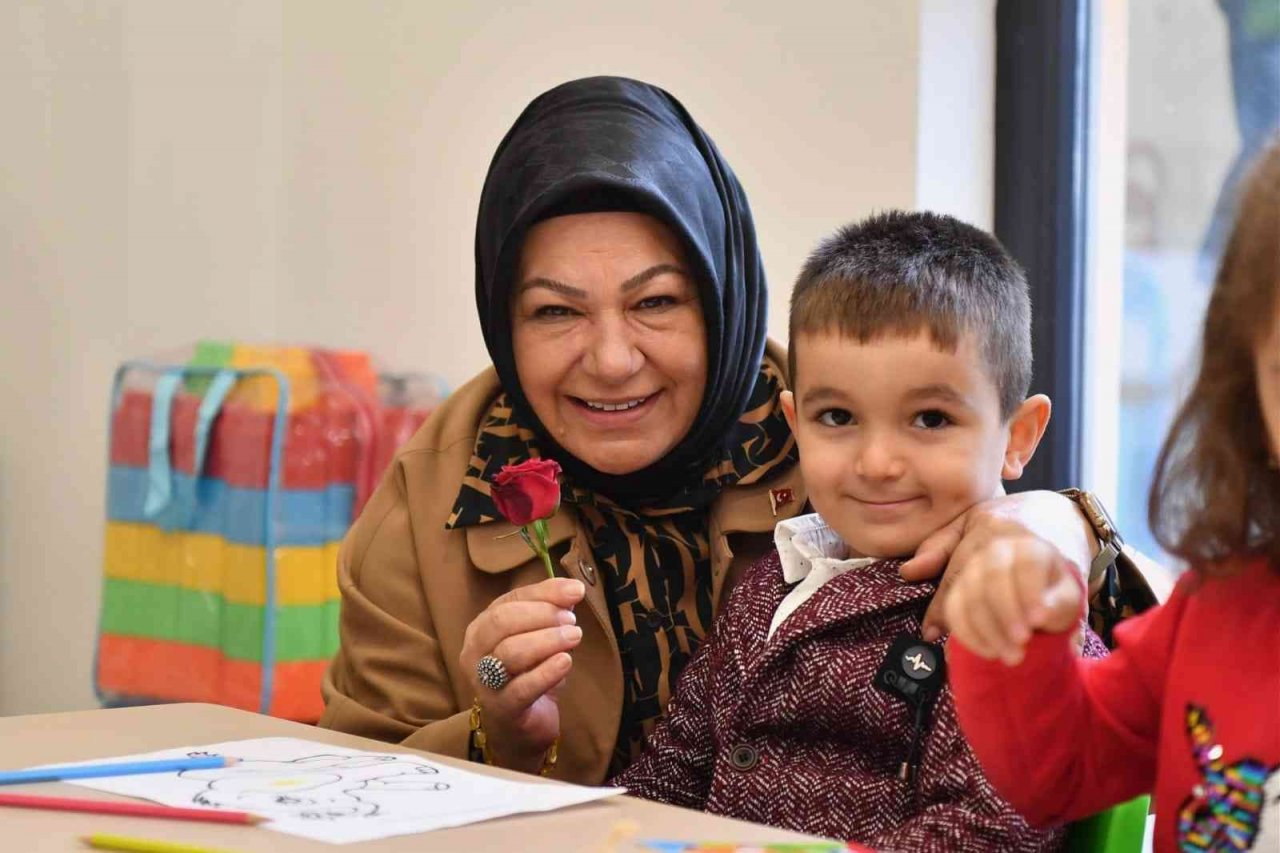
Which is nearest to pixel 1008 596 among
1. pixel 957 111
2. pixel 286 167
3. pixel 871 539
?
pixel 871 539

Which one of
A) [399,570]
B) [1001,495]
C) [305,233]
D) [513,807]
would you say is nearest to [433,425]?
[399,570]

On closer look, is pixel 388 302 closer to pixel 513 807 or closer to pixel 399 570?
Answer: pixel 399 570

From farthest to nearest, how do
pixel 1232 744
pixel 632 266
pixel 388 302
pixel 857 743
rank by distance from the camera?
pixel 388 302 < pixel 632 266 < pixel 857 743 < pixel 1232 744

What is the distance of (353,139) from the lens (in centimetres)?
335

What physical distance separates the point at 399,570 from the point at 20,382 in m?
2.59

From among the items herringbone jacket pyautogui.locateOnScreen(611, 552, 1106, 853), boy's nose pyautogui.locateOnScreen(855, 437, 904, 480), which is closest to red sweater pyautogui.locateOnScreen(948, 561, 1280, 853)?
herringbone jacket pyautogui.locateOnScreen(611, 552, 1106, 853)

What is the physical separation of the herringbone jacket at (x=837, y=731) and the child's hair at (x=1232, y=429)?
1.04 feet

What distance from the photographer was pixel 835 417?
143 centimetres

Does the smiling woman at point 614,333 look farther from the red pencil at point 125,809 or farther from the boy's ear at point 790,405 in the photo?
the red pencil at point 125,809

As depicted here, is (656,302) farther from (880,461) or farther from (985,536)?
(985,536)

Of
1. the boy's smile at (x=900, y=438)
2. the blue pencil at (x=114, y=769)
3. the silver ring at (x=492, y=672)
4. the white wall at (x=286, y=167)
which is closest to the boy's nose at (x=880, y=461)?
the boy's smile at (x=900, y=438)

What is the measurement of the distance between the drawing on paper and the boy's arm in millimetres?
391

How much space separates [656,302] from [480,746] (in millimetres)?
563

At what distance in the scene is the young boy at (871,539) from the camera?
1298 millimetres
